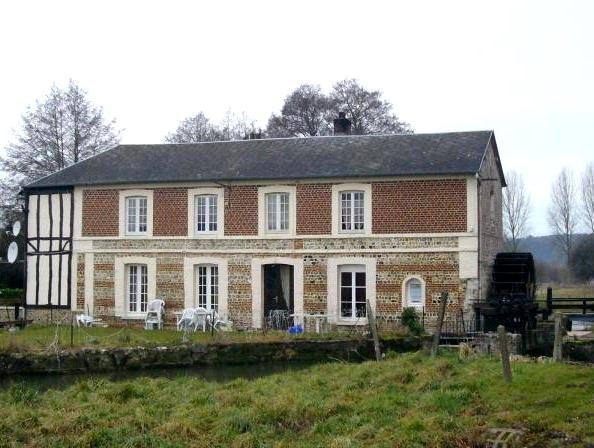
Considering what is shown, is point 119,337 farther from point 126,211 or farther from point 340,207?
point 340,207

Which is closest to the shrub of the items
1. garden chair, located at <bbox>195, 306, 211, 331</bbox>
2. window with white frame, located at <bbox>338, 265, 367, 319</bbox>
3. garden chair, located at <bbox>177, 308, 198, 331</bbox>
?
window with white frame, located at <bbox>338, 265, 367, 319</bbox>

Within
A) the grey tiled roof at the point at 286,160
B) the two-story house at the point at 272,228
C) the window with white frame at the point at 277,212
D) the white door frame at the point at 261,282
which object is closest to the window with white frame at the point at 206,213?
the two-story house at the point at 272,228

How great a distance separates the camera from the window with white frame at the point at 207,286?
79.1ft

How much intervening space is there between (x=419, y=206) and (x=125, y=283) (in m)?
9.42

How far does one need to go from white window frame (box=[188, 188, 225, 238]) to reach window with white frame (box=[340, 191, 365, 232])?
3.67 meters

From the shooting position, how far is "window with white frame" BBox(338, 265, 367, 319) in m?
22.7

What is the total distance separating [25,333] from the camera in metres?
22.4

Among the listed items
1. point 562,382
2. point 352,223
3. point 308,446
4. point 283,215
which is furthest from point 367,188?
point 308,446

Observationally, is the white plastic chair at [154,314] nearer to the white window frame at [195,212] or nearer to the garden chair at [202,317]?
the garden chair at [202,317]

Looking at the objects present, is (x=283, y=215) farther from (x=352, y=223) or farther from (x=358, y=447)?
(x=358, y=447)

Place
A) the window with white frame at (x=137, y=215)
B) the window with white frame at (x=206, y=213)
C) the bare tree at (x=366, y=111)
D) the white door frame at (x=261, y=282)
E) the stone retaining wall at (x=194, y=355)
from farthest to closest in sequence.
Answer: the bare tree at (x=366, y=111), the window with white frame at (x=137, y=215), the window with white frame at (x=206, y=213), the white door frame at (x=261, y=282), the stone retaining wall at (x=194, y=355)

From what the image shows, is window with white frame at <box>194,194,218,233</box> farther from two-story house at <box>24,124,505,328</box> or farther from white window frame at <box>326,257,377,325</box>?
white window frame at <box>326,257,377,325</box>

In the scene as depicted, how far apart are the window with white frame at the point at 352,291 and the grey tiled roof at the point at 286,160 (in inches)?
107

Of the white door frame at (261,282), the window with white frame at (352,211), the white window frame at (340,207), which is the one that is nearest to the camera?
the white window frame at (340,207)
